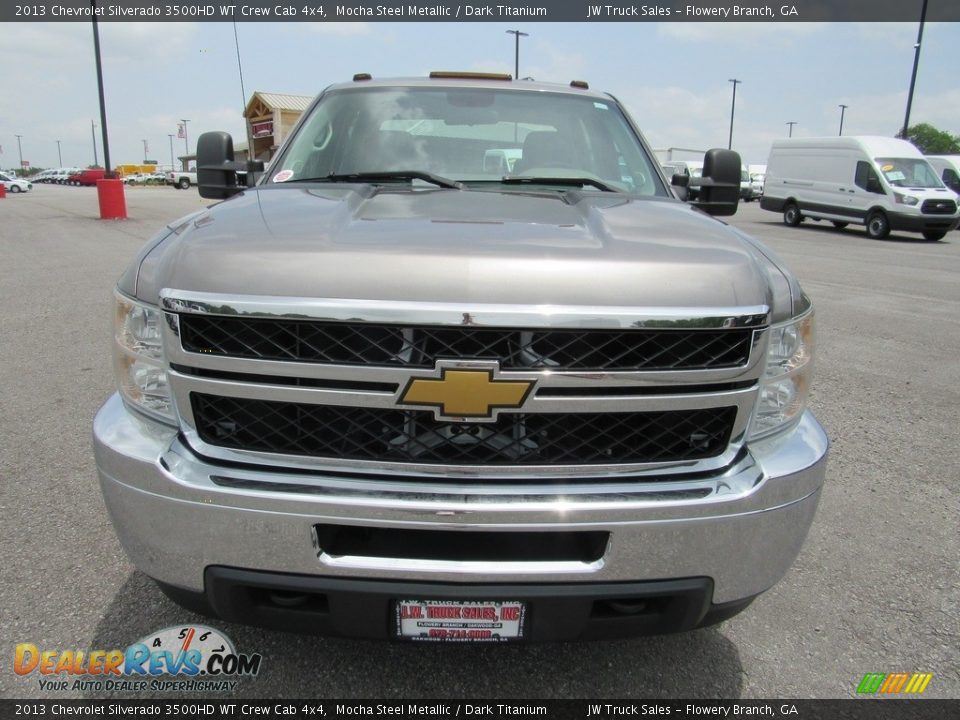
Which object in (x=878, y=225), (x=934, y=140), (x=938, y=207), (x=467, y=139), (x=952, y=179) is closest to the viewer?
(x=467, y=139)

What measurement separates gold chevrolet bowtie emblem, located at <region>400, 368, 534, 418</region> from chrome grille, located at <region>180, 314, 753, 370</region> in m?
0.04

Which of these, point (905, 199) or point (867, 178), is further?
point (867, 178)

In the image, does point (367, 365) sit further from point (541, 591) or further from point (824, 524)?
point (824, 524)

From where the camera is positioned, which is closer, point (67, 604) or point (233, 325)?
point (233, 325)

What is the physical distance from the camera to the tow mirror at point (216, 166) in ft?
11.0

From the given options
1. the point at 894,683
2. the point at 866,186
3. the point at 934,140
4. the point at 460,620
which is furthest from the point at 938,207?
the point at 934,140

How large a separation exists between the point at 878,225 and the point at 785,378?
20.1m

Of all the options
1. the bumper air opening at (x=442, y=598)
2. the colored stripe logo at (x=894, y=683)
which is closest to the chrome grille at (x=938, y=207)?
the colored stripe logo at (x=894, y=683)

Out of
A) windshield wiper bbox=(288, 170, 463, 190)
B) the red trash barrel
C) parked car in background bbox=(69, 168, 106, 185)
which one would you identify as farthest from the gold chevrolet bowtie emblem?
parked car in background bbox=(69, 168, 106, 185)

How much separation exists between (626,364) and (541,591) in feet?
1.92

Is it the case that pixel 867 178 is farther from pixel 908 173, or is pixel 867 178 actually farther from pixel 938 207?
pixel 938 207

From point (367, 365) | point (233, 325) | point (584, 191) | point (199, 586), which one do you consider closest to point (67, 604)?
point (199, 586)

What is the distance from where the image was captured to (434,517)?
172cm

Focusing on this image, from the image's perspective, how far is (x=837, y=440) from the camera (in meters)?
4.25
